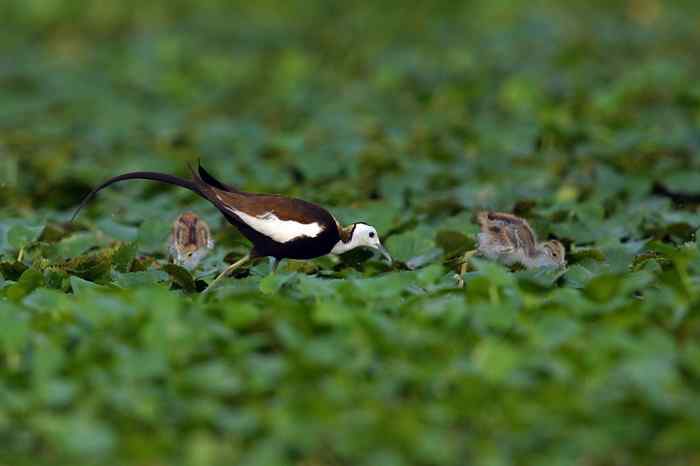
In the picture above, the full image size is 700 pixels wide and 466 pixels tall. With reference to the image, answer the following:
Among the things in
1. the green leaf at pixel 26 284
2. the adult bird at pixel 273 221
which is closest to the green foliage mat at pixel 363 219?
the green leaf at pixel 26 284

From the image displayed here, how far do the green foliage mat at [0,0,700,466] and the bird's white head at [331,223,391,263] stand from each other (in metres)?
0.10

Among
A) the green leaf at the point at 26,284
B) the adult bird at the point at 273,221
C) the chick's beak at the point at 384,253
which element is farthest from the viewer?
the chick's beak at the point at 384,253

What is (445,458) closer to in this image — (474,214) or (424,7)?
(474,214)

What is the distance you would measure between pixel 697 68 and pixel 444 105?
6.70 ft

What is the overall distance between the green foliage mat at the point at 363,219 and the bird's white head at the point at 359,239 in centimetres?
10

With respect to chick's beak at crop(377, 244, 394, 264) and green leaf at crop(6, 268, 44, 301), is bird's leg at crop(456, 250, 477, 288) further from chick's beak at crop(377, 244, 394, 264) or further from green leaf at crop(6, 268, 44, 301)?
green leaf at crop(6, 268, 44, 301)

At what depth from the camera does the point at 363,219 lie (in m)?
6.75

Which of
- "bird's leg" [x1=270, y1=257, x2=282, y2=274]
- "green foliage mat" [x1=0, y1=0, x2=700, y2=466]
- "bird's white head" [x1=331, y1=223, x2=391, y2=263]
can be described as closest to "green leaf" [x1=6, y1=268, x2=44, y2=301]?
"green foliage mat" [x1=0, y1=0, x2=700, y2=466]

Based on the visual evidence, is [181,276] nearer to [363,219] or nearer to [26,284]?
[26,284]

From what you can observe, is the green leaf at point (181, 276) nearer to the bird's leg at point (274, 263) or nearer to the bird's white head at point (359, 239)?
the bird's leg at point (274, 263)

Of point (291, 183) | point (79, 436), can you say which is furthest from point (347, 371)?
point (291, 183)

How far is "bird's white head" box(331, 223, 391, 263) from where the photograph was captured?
595cm

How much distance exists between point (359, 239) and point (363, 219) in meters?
0.79

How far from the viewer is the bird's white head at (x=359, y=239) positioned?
19.5 ft
